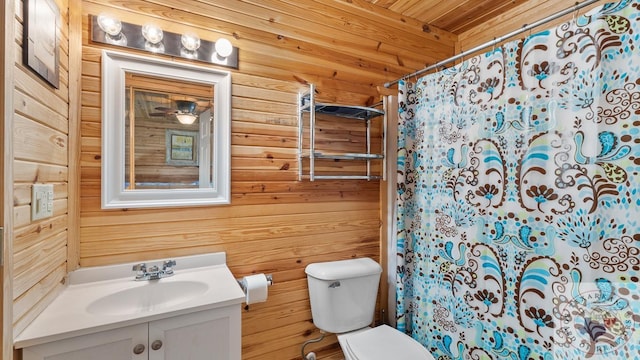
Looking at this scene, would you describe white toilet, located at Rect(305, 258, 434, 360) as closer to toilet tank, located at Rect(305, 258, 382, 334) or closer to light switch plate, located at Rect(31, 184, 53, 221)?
toilet tank, located at Rect(305, 258, 382, 334)

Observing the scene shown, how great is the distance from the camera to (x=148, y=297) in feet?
4.25

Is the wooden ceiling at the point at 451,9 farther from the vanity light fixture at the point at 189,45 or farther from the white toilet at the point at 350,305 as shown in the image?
the white toilet at the point at 350,305

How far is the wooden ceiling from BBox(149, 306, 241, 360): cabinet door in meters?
2.14

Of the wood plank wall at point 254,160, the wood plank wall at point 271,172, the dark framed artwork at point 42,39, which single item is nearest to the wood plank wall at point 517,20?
the wood plank wall at point 254,160

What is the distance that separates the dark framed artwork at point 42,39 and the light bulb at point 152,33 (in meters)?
0.31

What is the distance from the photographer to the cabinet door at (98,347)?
2.95 ft

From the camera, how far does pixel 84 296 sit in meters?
1.17

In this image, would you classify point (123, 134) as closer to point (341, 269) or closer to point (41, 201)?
point (41, 201)

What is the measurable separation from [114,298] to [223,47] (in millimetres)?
1304

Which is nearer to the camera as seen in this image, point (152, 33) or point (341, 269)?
point (152, 33)

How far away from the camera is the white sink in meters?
1.20

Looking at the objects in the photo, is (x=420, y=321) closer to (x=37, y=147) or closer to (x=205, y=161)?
(x=205, y=161)

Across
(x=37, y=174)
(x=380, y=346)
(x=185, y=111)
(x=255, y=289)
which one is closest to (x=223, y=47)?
(x=185, y=111)

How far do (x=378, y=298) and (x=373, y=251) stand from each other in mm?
332
